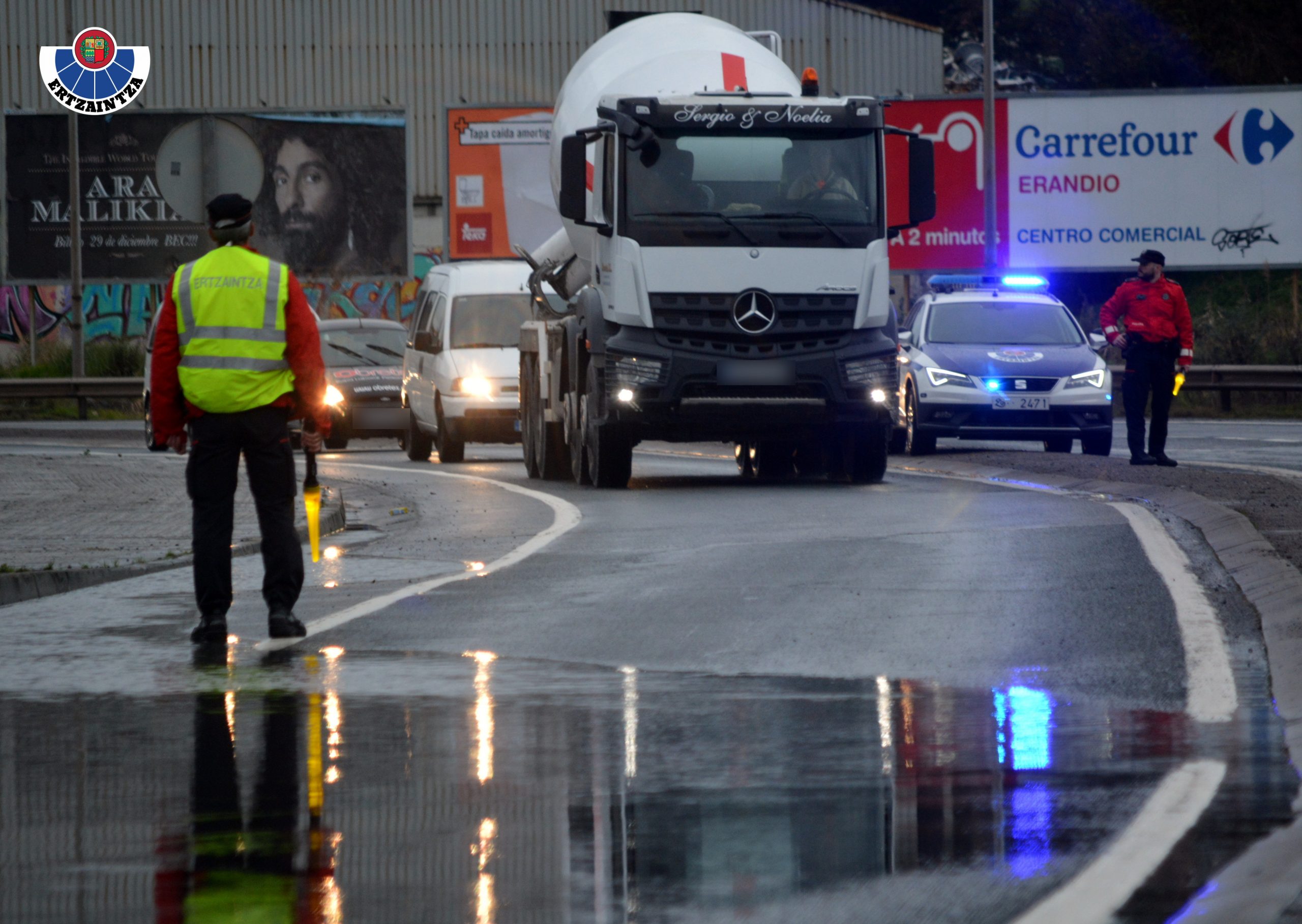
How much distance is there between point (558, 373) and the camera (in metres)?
19.2

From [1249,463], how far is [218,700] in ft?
48.5

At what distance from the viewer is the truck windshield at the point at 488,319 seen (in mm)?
23844

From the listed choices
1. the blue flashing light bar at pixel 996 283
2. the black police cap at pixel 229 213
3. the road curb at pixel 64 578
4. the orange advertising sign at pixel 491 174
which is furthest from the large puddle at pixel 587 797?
the orange advertising sign at pixel 491 174

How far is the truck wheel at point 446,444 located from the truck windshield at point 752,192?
6603 millimetres

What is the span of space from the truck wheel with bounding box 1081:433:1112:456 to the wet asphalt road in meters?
11.0

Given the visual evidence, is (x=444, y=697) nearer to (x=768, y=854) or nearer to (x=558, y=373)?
(x=768, y=854)

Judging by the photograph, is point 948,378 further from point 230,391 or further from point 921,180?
point 230,391

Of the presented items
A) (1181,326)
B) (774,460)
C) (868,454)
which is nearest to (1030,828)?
(868,454)

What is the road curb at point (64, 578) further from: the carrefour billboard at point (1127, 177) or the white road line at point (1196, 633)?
the carrefour billboard at point (1127, 177)

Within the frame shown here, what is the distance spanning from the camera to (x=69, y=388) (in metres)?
36.6

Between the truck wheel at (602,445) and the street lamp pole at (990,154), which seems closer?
the truck wheel at (602,445)

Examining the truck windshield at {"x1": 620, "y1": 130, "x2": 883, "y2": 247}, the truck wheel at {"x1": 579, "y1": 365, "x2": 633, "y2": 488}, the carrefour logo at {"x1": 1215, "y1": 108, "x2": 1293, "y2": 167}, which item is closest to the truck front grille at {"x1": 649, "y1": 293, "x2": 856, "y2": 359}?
the truck windshield at {"x1": 620, "y1": 130, "x2": 883, "y2": 247}

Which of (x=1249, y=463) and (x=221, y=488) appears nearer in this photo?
(x=221, y=488)

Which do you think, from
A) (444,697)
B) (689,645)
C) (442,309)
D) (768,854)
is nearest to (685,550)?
(689,645)
